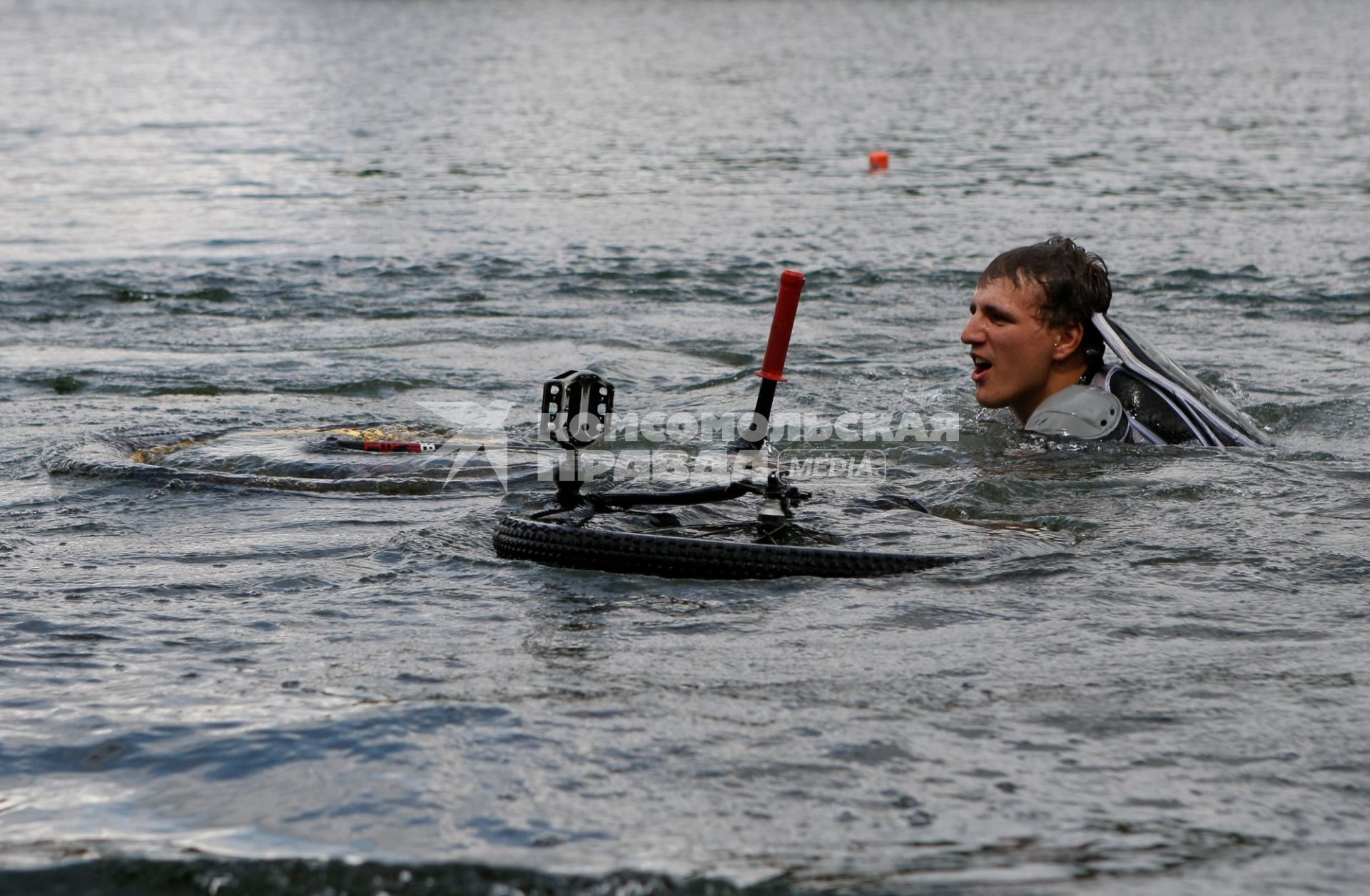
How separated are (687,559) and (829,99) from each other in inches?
1089

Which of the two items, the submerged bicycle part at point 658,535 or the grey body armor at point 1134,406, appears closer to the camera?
the submerged bicycle part at point 658,535

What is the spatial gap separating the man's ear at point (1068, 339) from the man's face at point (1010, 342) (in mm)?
17

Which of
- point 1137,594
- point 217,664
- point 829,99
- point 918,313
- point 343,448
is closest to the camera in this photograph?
point 217,664

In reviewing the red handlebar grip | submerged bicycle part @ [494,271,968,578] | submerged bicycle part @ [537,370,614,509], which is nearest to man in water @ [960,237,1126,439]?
submerged bicycle part @ [494,271,968,578]

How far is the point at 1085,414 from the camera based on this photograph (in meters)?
6.77

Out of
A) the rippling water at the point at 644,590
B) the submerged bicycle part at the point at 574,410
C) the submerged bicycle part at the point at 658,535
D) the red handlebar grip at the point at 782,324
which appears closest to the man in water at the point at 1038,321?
Answer: the rippling water at the point at 644,590

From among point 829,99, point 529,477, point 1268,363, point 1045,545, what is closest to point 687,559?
point 1045,545

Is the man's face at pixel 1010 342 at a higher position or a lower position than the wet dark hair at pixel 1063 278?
lower

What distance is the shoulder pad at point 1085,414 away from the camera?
22.2 ft

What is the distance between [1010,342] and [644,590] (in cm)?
255

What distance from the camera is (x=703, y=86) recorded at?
3500 centimetres

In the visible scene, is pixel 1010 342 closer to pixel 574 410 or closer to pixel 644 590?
pixel 644 590

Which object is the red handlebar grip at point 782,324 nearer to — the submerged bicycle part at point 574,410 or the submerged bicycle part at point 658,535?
the submerged bicycle part at point 658,535

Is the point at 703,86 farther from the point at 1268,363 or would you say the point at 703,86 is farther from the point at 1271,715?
the point at 1271,715
